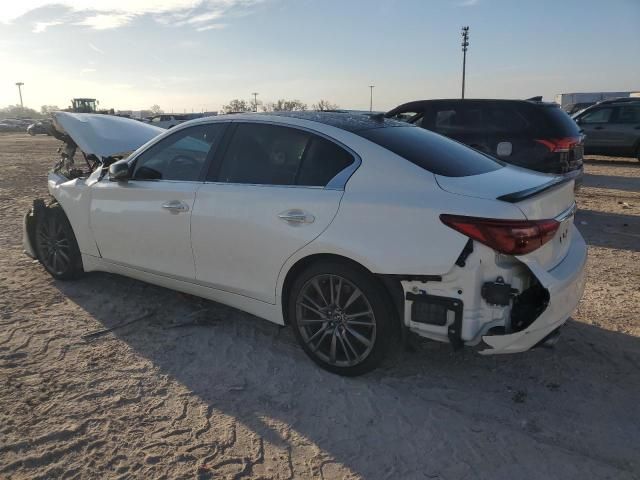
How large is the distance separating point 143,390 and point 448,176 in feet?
7.60

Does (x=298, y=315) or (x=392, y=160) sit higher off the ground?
(x=392, y=160)

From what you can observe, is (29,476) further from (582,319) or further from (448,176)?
(582,319)

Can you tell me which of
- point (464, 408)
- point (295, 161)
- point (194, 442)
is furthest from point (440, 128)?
point (194, 442)

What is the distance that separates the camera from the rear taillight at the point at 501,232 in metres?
2.71

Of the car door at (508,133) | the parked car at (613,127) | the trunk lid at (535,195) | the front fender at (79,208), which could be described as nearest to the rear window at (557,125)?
the car door at (508,133)

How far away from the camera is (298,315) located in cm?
344

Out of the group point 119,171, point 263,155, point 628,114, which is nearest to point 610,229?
point 263,155

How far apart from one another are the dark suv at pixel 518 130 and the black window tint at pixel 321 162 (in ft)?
14.0

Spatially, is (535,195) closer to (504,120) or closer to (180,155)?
(180,155)

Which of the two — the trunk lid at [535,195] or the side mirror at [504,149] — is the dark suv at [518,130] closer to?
the side mirror at [504,149]

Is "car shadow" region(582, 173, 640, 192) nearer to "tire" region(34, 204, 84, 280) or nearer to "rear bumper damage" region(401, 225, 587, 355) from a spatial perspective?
"rear bumper damage" region(401, 225, 587, 355)

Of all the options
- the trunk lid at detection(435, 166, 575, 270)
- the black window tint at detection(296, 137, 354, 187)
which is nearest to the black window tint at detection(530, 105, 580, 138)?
the trunk lid at detection(435, 166, 575, 270)

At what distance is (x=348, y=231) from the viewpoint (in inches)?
121

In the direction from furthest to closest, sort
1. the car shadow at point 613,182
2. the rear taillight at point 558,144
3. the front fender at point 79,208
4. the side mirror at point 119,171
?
the car shadow at point 613,182 → the rear taillight at point 558,144 → the front fender at point 79,208 → the side mirror at point 119,171
